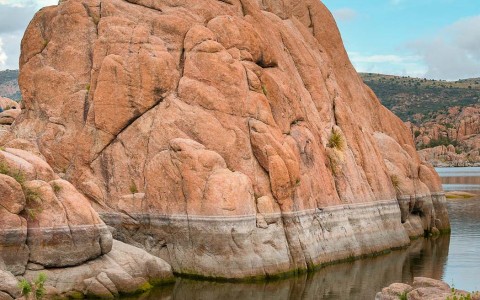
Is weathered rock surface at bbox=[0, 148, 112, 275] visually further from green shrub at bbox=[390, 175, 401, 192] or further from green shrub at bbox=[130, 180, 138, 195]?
green shrub at bbox=[390, 175, 401, 192]

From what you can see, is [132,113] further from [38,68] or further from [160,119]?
[38,68]

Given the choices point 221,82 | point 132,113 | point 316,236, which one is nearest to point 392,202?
point 316,236

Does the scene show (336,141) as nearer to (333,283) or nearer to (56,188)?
(333,283)

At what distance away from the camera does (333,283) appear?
129 feet

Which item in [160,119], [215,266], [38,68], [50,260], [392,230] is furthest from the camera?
[392,230]

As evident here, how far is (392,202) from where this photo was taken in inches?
2175

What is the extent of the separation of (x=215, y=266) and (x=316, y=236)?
847 centimetres

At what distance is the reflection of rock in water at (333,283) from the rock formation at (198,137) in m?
1.06

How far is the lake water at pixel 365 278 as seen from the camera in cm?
3569

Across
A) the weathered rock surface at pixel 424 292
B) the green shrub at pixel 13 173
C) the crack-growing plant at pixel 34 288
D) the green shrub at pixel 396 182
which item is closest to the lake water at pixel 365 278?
the green shrub at pixel 396 182

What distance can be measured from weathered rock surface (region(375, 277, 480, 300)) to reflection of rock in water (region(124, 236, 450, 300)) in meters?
5.48

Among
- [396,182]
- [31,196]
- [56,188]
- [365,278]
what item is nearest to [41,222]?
[31,196]

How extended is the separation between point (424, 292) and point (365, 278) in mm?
12847

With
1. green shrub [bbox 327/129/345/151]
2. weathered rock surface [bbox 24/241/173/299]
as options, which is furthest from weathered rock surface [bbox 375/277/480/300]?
green shrub [bbox 327/129/345/151]
